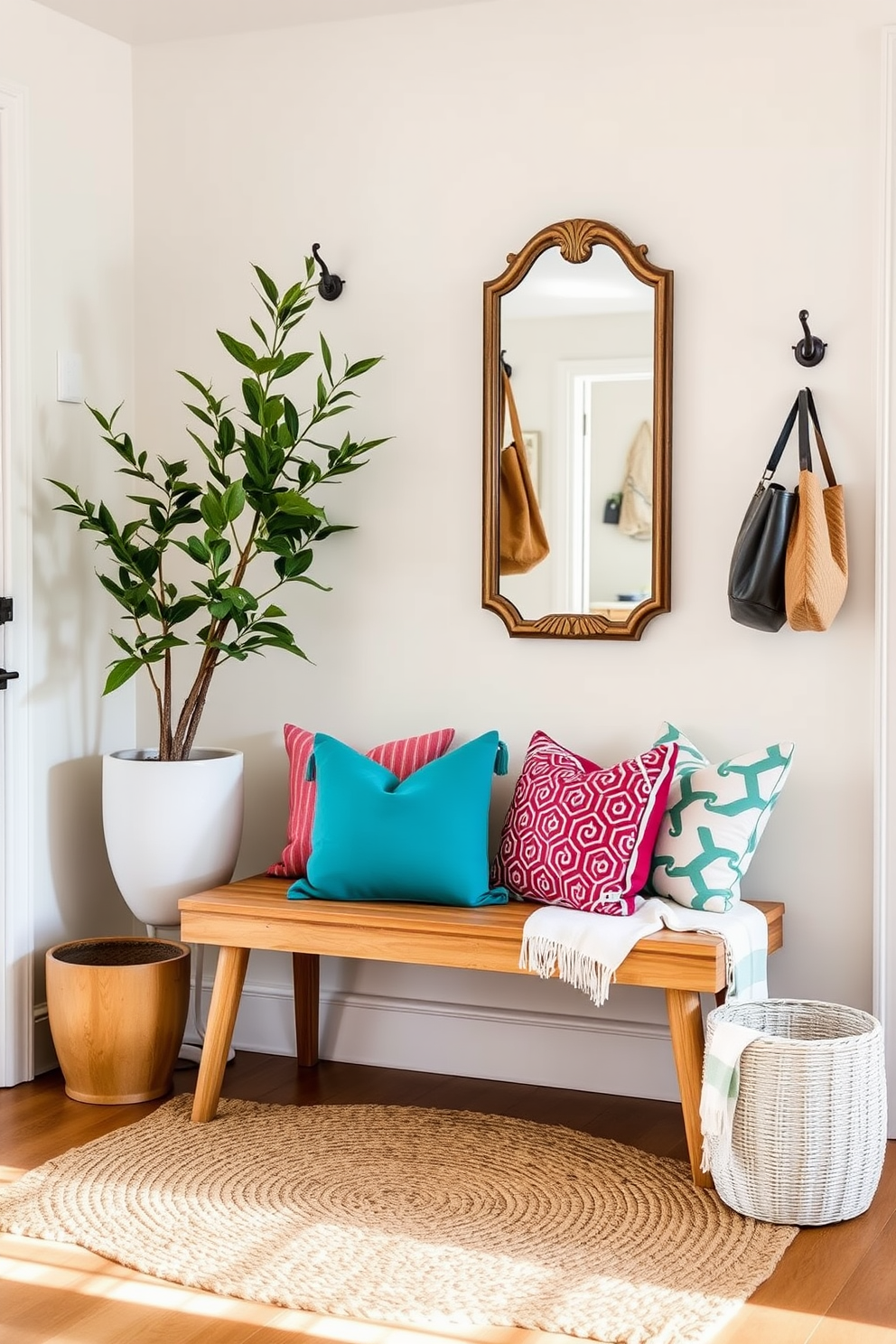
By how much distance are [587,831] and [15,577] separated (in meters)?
1.40

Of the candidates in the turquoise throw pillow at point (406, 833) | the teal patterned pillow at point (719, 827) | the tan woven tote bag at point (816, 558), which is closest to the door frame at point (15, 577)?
the turquoise throw pillow at point (406, 833)

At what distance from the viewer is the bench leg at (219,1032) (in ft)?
9.65

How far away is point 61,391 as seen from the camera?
11.0 ft

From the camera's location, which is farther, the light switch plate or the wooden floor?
the light switch plate

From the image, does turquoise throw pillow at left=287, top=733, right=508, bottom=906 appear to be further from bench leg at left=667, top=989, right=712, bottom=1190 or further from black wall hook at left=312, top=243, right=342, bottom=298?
black wall hook at left=312, top=243, right=342, bottom=298

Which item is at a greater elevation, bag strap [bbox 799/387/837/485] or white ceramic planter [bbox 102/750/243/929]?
bag strap [bbox 799/387/837/485]

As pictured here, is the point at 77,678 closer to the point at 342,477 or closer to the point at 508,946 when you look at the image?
the point at 342,477

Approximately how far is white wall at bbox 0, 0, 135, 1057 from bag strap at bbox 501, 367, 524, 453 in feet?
3.32

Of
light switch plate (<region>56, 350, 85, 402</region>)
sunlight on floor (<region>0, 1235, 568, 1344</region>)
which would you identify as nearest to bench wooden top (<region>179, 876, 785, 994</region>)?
sunlight on floor (<region>0, 1235, 568, 1344</region>)

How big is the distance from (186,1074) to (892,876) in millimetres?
1638

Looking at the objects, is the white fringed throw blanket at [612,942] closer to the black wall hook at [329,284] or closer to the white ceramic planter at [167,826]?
the white ceramic planter at [167,826]

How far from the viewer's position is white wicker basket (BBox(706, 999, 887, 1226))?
7.97ft

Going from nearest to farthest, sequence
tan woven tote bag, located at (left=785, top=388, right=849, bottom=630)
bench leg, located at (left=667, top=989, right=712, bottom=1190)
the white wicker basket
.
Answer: the white wicker basket → bench leg, located at (left=667, top=989, right=712, bottom=1190) → tan woven tote bag, located at (left=785, top=388, right=849, bottom=630)

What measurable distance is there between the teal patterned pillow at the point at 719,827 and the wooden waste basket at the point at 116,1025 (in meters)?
1.10
